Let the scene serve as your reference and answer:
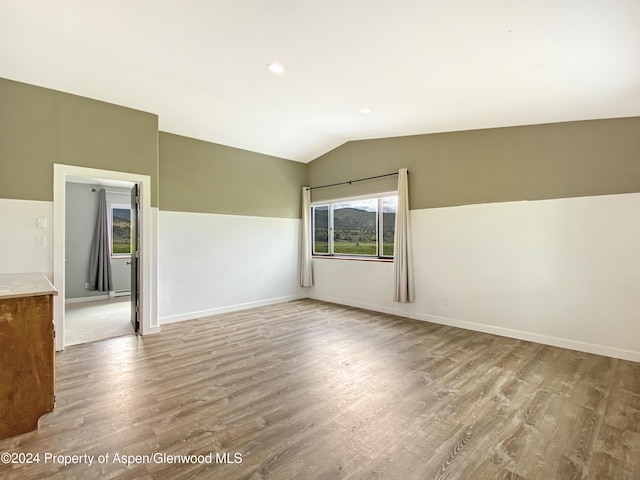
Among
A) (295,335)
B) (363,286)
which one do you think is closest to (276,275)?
(363,286)

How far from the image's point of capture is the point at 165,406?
2.38 metres

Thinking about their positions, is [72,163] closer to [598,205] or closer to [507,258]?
[507,258]

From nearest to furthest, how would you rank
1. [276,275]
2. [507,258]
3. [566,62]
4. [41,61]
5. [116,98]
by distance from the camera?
[566,62]
[41,61]
[116,98]
[507,258]
[276,275]

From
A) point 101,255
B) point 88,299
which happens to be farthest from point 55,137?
point 88,299

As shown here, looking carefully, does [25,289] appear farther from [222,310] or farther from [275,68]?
[222,310]

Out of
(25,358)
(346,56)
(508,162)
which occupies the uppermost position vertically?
(346,56)

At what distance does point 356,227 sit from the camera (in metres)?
5.99

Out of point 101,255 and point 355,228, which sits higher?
point 355,228

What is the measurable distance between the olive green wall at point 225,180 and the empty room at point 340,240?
0.04m

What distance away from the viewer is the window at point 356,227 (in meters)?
5.49

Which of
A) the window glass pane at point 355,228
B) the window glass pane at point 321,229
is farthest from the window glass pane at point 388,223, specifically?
the window glass pane at point 321,229

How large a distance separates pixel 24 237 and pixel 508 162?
18.8ft

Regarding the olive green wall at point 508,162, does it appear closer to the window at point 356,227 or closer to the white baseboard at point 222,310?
the window at point 356,227

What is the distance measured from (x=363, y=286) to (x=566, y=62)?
4095 millimetres
